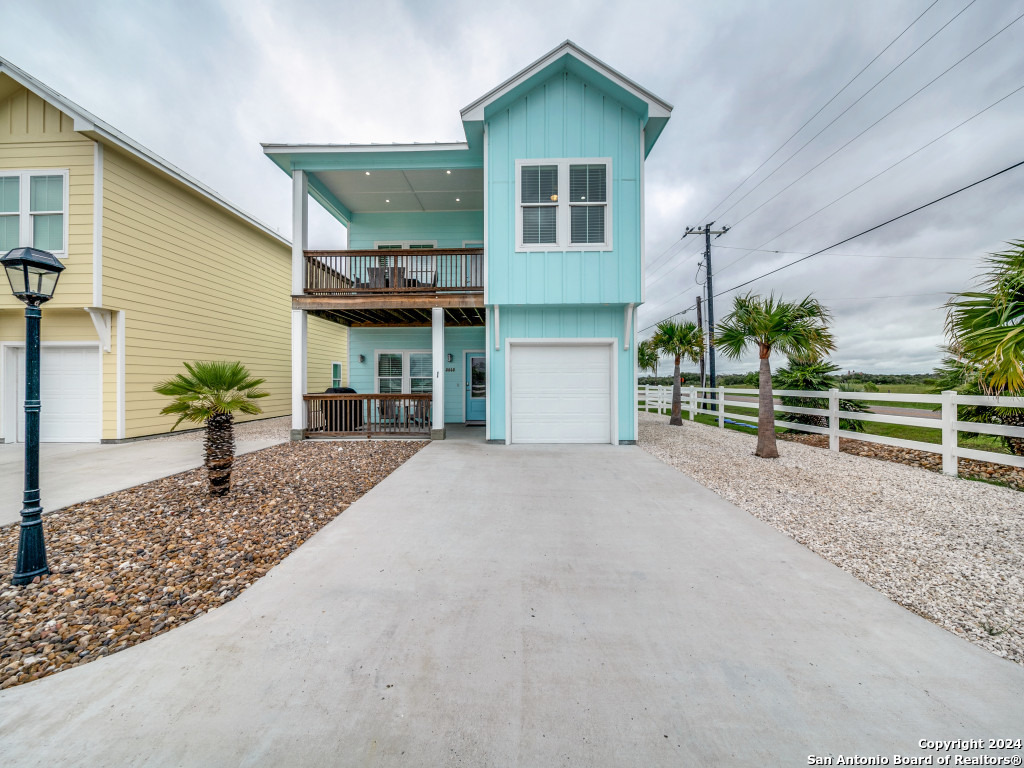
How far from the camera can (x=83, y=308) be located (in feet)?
24.6

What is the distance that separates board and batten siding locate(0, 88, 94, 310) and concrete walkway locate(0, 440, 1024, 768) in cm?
887

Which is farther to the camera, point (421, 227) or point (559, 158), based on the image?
point (421, 227)

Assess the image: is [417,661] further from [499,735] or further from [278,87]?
[278,87]

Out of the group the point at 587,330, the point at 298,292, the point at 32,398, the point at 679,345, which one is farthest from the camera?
the point at 679,345

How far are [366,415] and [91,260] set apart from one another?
6.09 meters

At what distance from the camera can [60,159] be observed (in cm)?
754

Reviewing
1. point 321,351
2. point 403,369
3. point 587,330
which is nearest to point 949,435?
point 587,330

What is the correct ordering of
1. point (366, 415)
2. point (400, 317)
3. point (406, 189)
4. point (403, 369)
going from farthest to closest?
point (403, 369), point (406, 189), point (400, 317), point (366, 415)

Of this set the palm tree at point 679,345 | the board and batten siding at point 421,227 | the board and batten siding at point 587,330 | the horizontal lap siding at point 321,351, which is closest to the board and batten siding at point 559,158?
the board and batten siding at point 587,330

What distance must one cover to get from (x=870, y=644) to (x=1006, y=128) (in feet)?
34.4

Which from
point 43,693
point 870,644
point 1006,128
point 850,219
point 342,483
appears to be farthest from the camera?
point 850,219

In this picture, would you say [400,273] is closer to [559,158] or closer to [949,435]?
[559,158]

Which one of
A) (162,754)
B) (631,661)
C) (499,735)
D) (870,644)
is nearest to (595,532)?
(631,661)

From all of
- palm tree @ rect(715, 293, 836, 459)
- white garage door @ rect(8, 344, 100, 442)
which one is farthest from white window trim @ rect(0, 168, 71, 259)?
palm tree @ rect(715, 293, 836, 459)
